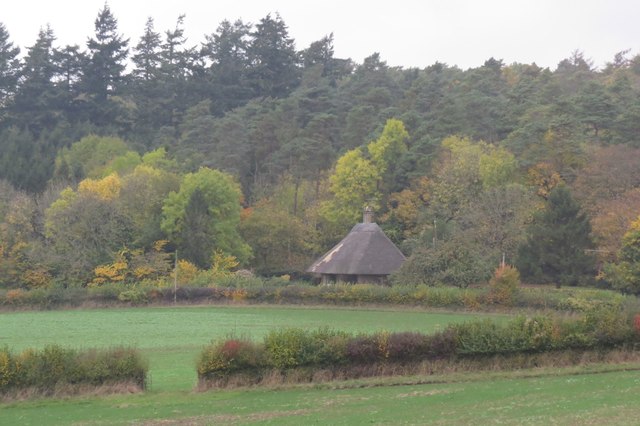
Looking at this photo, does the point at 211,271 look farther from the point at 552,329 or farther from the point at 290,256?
the point at 552,329

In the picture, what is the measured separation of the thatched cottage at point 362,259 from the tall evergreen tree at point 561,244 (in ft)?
34.0

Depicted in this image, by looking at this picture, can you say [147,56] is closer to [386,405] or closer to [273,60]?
[273,60]

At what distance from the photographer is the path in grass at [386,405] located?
16.3 meters

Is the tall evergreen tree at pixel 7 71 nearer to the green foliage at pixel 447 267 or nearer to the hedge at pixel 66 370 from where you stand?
the green foliage at pixel 447 267

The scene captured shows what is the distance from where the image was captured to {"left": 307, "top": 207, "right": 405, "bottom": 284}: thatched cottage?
59500mm

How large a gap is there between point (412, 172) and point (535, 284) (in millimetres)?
19271

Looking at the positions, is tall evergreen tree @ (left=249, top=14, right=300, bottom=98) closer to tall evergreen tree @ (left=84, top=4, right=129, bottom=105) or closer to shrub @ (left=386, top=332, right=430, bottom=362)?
tall evergreen tree @ (left=84, top=4, right=129, bottom=105)

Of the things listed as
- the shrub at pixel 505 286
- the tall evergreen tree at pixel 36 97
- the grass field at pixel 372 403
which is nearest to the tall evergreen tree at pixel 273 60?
the tall evergreen tree at pixel 36 97

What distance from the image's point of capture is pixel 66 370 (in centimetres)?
2292

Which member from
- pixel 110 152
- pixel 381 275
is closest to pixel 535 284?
pixel 381 275

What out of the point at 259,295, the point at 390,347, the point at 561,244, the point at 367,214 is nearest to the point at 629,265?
the point at 561,244

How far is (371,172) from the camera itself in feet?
228

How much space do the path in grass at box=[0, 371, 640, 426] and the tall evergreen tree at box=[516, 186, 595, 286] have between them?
30017mm

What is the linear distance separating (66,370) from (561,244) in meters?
35.9
